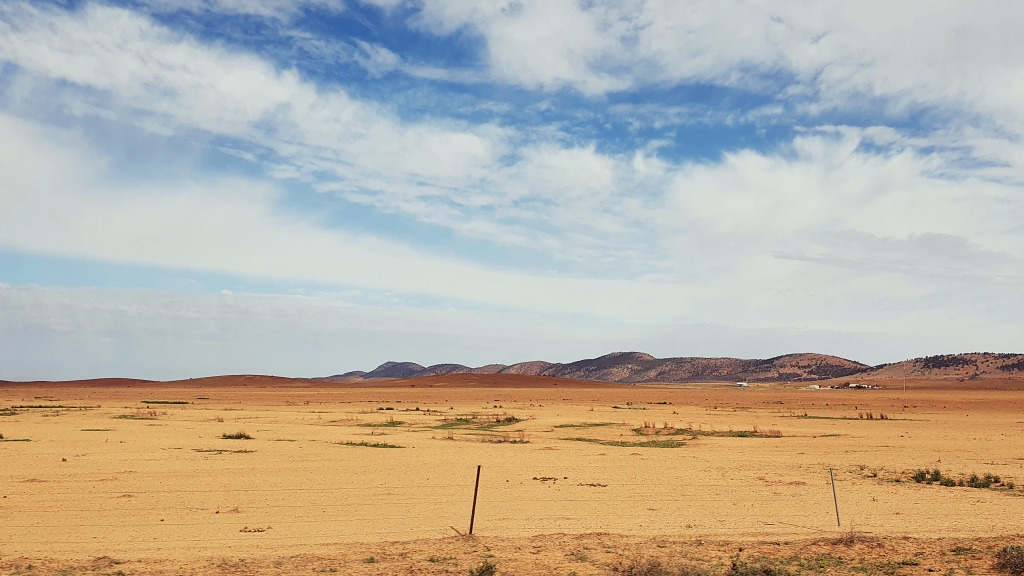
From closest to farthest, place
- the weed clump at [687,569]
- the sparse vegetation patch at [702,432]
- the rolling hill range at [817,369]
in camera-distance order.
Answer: the weed clump at [687,569], the sparse vegetation patch at [702,432], the rolling hill range at [817,369]

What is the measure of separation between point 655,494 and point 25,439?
2271 centimetres

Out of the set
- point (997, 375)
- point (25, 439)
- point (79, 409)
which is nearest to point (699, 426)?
point (25, 439)

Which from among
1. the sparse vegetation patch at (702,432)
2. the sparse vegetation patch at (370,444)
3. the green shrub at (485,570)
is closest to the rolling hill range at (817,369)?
the sparse vegetation patch at (702,432)

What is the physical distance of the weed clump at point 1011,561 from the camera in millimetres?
9859

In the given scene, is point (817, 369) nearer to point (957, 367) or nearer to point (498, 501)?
point (957, 367)

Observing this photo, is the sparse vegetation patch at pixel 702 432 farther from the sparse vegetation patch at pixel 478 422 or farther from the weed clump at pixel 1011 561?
the weed clump at pixel 1011 561

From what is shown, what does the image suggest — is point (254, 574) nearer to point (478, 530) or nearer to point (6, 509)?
point (478, 530)

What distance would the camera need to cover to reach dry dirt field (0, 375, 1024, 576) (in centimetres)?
1097

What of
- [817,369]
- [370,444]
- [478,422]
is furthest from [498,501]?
[817,369]

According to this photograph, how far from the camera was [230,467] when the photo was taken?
67.6 ft

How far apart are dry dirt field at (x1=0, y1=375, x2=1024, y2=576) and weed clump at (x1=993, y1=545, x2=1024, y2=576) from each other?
0.56 ft

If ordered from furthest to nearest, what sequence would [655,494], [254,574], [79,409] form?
[79,409], [655,494], [254,574]

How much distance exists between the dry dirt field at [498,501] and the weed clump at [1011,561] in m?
0.17

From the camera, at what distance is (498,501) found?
53.2 feet
